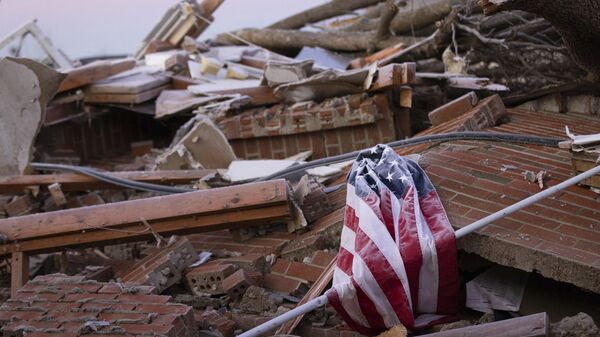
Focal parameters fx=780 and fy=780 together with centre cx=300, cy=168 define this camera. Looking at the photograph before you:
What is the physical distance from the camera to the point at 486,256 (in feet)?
11.9

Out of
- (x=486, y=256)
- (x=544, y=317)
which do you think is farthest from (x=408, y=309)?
(x=544, y=317)

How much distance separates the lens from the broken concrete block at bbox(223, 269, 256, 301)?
4113 millimetres

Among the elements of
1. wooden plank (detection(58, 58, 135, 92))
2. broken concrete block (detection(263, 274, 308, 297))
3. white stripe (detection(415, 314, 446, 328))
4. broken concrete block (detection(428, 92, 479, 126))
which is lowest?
white stripe (detection(415, 314, 446, 328))

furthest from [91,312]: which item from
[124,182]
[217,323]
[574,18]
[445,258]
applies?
[574,18]

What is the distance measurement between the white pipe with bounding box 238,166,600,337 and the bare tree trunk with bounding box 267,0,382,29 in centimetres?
712

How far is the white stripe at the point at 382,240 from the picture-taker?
3541mm

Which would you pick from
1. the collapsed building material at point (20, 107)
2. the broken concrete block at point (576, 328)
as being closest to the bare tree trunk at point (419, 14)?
the collapsed building material at point (20, 107)

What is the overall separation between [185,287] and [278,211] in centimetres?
68

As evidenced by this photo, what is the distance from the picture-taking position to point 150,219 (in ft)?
15.0

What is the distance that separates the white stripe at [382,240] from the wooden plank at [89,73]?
4.83 metres

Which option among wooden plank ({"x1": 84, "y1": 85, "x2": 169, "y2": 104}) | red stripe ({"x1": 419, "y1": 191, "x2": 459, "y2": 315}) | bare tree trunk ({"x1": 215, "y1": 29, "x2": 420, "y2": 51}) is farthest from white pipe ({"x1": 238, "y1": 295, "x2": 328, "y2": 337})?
bare tree trunk ({"x1": 215, "y1": 29, "x2": 420, "y2": 51})

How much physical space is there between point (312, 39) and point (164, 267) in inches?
232

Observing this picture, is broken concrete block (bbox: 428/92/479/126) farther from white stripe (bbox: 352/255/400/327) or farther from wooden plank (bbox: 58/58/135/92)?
wooden plank (bbox: 58/58/135/92)

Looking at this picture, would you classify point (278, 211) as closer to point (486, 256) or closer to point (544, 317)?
point (486, 256)
